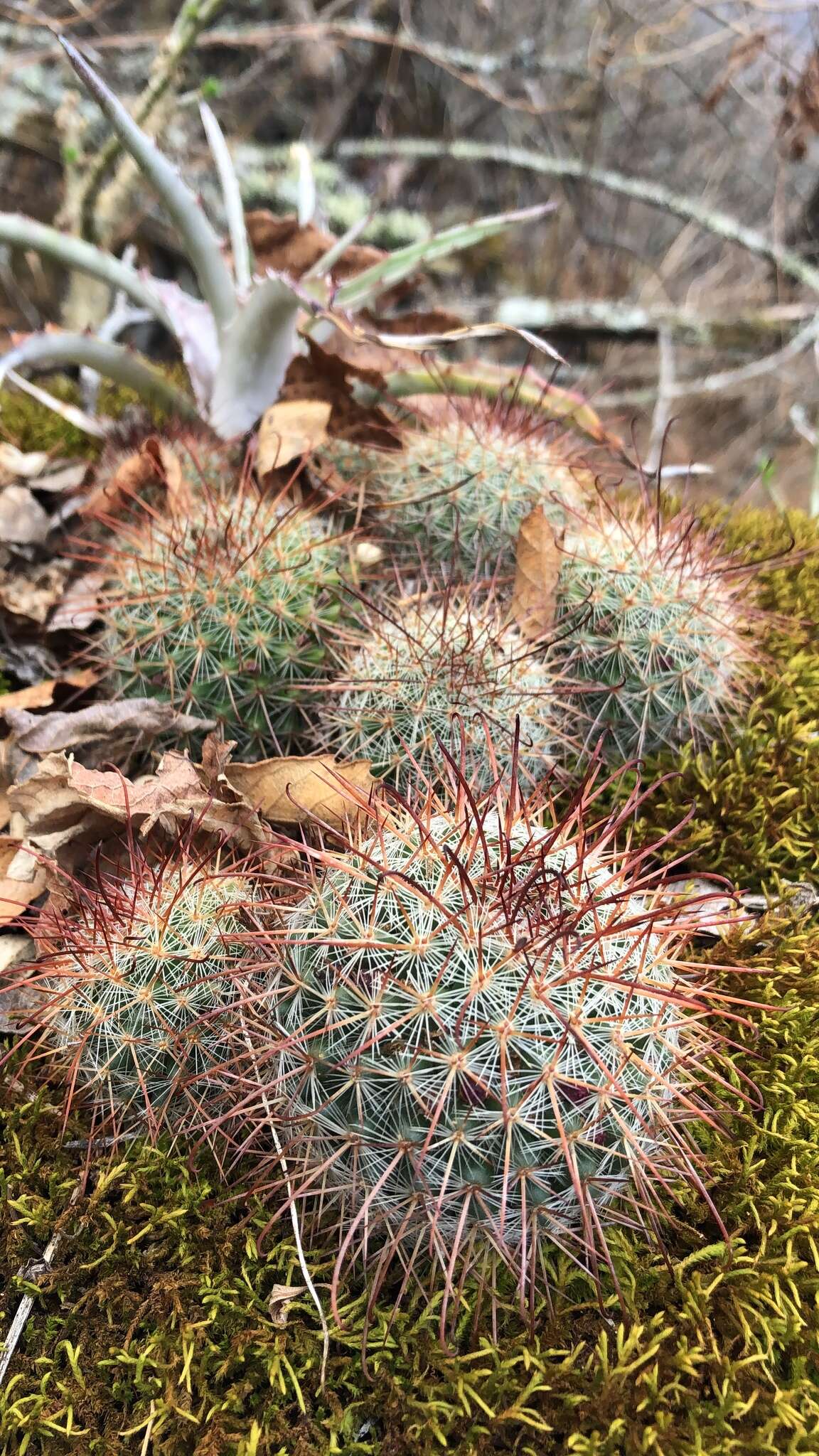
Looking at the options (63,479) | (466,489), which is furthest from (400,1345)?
(63,479)

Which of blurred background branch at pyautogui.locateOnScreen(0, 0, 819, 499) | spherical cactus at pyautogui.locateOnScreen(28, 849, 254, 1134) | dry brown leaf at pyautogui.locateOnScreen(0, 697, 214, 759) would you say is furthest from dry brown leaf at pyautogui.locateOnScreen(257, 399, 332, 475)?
blurred background branch at pyautogui.locateOnScreen(0, 0, 819, 499)

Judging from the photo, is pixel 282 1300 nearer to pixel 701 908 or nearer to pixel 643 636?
pixel 701 908

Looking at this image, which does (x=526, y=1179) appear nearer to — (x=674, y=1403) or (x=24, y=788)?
(x=674, y=1403)

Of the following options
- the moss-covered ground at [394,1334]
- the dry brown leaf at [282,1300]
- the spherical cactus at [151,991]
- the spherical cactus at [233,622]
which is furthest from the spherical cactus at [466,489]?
the dry brown leaf at [282,1300]

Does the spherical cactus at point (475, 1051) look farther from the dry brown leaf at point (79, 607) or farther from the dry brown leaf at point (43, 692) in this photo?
the dry brown leaf at point (79, 607)

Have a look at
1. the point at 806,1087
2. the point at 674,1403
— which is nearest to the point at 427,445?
the point at 806,1087

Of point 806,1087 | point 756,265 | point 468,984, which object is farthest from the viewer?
point 756,265
